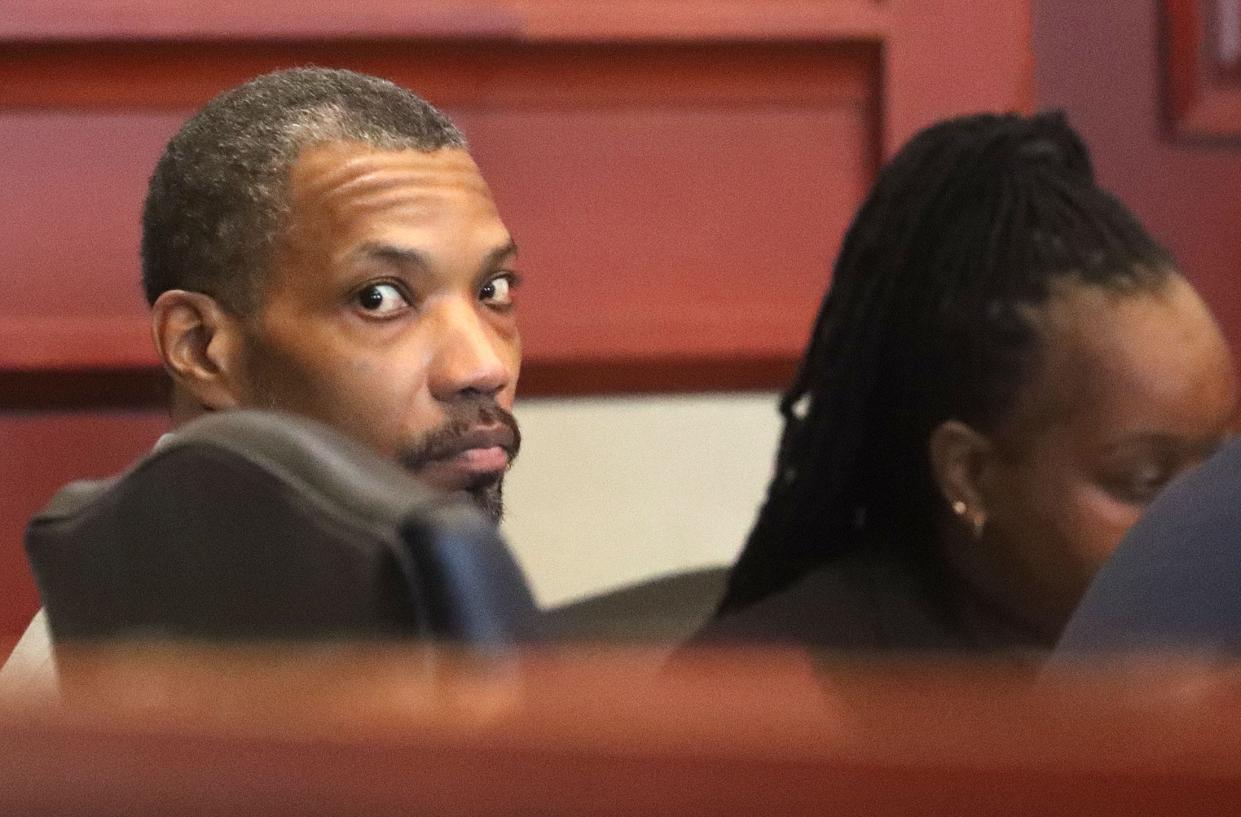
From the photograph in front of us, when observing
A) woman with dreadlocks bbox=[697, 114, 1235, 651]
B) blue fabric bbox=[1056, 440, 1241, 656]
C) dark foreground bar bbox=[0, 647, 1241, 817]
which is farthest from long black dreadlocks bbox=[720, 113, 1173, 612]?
dark foreground bar bbox=[0, 647, 1241, 817]

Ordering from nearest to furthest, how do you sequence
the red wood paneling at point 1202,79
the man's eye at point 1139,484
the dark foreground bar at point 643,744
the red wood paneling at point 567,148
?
1. the dark foreground bar at point 643,744
2. the man's eye at point 1139,484
3. the red wood paneling at point 567,148
4. the red wood paneling at point 1202,79

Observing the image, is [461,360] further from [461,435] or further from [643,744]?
[643,744]

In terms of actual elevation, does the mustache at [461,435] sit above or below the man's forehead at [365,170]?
below

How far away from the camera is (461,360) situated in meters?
0.85

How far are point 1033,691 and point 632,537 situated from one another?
3.25ft

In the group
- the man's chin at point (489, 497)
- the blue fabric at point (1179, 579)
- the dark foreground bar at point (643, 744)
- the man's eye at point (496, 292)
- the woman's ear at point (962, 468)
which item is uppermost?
the dark foreground bar at point (643, 744)

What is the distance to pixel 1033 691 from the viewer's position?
25cm

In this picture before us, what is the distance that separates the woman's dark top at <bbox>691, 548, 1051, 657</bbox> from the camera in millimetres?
954

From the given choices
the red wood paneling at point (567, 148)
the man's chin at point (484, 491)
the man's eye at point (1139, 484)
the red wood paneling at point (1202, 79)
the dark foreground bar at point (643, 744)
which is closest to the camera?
the dark foreground bar at point (643, 744)

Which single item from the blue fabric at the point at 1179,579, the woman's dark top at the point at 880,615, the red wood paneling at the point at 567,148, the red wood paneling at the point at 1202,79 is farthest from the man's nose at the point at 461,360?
the red wood paneling at the point at 1202,79

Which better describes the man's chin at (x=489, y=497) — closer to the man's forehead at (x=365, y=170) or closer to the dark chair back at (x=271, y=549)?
the man's forehead at (x=365, y=170)

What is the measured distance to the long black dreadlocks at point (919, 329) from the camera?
3.25 feet

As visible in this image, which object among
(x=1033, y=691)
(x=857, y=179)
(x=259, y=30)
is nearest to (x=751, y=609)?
(x=857, y=179)

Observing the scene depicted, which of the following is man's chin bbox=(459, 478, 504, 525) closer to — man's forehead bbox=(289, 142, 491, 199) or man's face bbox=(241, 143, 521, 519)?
man's face bbox=(241, 143, 521, 519)
